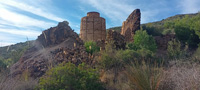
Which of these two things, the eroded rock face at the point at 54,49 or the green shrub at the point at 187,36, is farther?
the green shrub at the point at 187,36

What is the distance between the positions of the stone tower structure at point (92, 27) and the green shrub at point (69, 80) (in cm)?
1445

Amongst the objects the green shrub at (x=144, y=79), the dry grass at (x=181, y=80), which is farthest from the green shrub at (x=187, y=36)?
the green shrub at (x=144, y=79)

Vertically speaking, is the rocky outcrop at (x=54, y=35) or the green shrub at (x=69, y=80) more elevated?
the rocky outcrop at (x=54, y=35)

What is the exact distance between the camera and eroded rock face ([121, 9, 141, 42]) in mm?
19469

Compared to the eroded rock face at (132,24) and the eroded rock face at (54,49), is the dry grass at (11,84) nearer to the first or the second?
the eroded rock face at (54,49)

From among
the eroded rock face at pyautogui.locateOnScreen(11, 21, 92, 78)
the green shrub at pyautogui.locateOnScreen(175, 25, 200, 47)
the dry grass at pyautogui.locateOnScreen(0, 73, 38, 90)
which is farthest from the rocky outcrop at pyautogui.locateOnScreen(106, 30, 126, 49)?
the green shrub at pyautogui.locateOnScreen(175, 25, 200, 47)

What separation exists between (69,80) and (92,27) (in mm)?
15184

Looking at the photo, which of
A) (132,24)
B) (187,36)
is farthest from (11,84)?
(187,36)

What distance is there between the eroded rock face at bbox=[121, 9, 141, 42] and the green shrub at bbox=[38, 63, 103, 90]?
46.4ft

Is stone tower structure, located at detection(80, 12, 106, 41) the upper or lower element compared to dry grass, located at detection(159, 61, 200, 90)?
upper

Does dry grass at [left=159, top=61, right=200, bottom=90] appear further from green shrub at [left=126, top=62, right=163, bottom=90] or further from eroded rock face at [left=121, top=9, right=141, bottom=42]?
eroded rock face at [left=121, top=9, right=141, bottom=42]

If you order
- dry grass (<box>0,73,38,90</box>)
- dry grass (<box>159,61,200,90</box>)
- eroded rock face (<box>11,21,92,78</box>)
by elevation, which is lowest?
dry grass (<box>0,73,38,90</box>)

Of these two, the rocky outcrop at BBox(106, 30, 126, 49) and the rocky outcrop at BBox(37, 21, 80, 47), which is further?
the rocky outcrop at BBox(37, 21, 80, 47)

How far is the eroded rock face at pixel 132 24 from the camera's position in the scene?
19.5 metres
